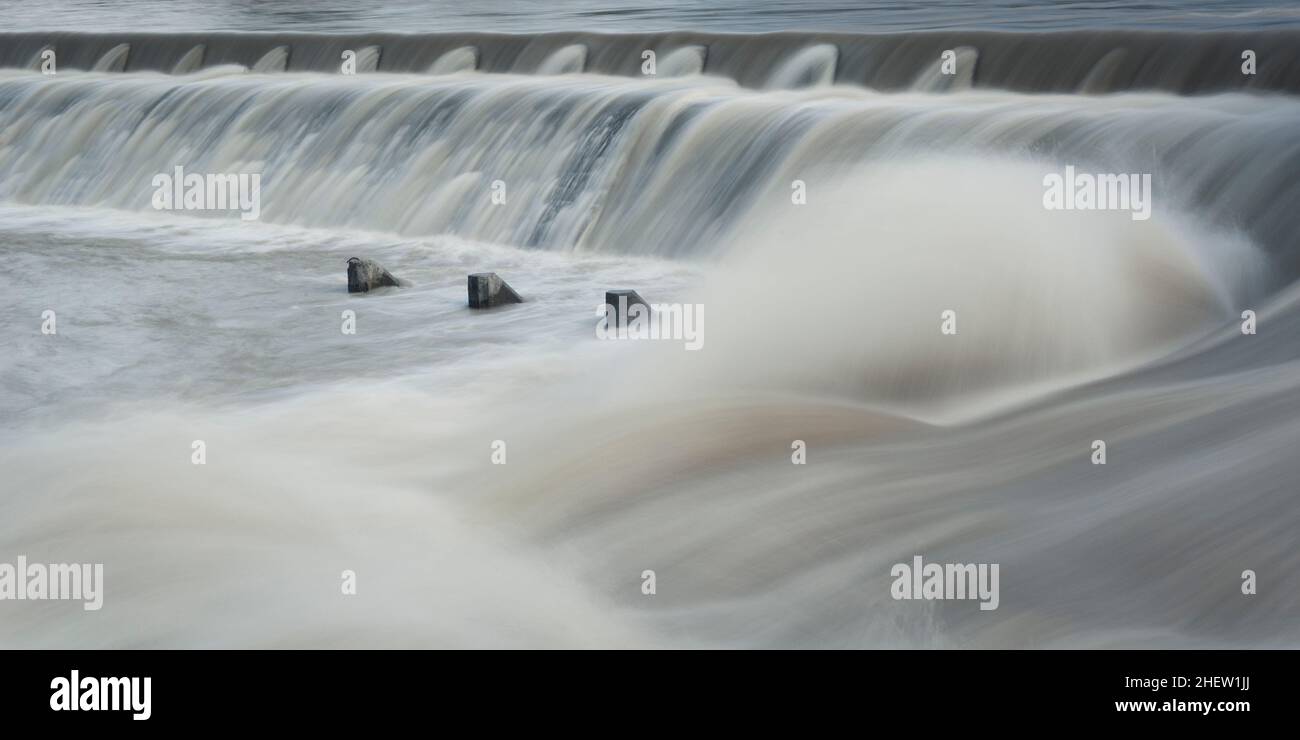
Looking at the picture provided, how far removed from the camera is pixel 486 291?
28.5 feet

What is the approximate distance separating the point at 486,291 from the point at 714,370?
8.86 ft

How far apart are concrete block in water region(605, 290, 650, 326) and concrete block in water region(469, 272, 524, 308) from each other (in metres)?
0.94

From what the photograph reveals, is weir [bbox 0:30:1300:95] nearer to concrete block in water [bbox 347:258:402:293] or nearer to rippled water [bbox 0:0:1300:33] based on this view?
rippled water [bbox 0:0:1300:33]

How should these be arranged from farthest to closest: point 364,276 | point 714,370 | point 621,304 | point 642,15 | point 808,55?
point 642,15 < point 808,55 < point 364,276 < point 621,304 < point 714,370

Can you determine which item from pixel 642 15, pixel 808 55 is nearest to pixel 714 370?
pixel 808 55

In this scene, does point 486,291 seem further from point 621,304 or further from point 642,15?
point 642,15

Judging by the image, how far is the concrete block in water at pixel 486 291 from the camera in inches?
341

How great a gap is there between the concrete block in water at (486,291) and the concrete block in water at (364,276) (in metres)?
0.87

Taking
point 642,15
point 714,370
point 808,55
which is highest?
point 642,15

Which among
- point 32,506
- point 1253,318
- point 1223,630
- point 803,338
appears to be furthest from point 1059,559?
point 32,506

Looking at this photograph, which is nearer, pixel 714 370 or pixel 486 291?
pixel 714 370

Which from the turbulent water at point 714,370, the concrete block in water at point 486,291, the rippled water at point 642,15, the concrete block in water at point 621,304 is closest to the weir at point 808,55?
the turbulent water at point 714,370

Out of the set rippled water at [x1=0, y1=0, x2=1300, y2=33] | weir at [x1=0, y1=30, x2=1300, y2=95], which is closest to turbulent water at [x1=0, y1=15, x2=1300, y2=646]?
weir at [x1=0, y1=30, x2=1300, y2=95]

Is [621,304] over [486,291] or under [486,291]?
under
